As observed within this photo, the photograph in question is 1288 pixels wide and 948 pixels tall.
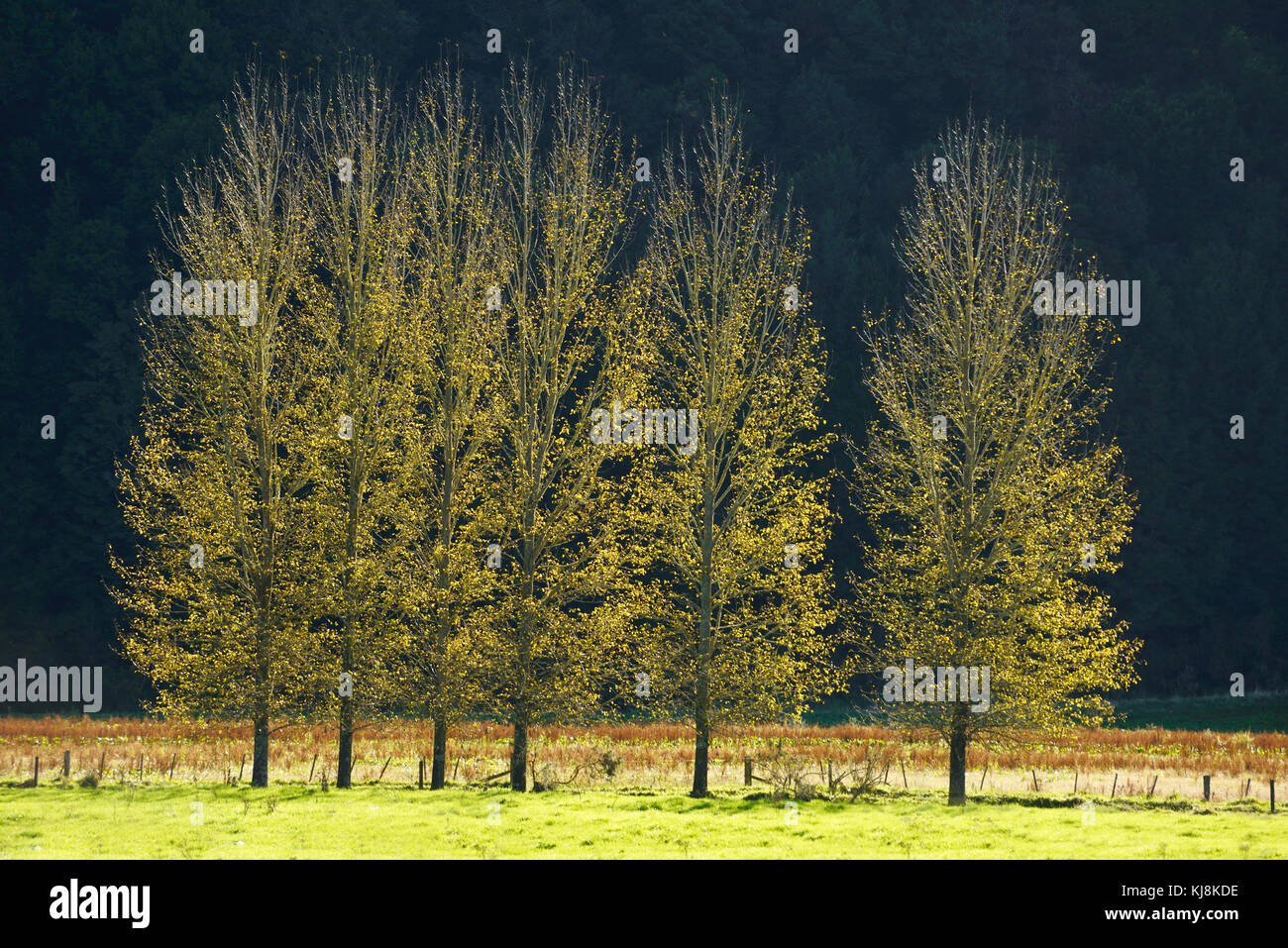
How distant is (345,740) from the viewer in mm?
28250

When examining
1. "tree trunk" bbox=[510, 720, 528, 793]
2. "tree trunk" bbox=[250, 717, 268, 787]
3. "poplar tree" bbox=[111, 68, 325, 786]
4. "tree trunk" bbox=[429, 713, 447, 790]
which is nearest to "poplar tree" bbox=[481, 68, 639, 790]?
"tree trunk" bbox=[510, 720, 528, 793]

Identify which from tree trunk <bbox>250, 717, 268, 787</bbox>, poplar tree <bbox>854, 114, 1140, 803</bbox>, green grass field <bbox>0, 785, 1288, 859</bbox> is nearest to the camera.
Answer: green grass field <bbox>0, 785, 1288, 859</bbox>

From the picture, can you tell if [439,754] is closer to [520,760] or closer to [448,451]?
[520,760]

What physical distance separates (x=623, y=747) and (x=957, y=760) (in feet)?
37.9

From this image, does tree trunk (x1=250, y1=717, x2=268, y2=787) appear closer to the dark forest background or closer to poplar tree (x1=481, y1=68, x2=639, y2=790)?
poplar tree (x1=481, y1=68, x2=639, y2=790)

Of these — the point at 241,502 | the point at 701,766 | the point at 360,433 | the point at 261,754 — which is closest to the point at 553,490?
the point at 360,433

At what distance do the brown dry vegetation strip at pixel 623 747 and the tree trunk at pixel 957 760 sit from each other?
1234mm

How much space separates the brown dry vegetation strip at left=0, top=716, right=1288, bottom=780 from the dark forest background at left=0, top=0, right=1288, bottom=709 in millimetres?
19419

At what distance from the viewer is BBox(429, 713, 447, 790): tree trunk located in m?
27.6

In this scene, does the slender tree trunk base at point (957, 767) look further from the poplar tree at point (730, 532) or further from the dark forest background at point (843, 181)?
the dark forest background at point (843, 181)

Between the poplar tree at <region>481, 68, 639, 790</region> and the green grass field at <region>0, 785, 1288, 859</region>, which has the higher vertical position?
the poplar tree at <region>481, 68, 639, 790</region>

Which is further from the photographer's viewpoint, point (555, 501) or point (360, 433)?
point (555, 501)
